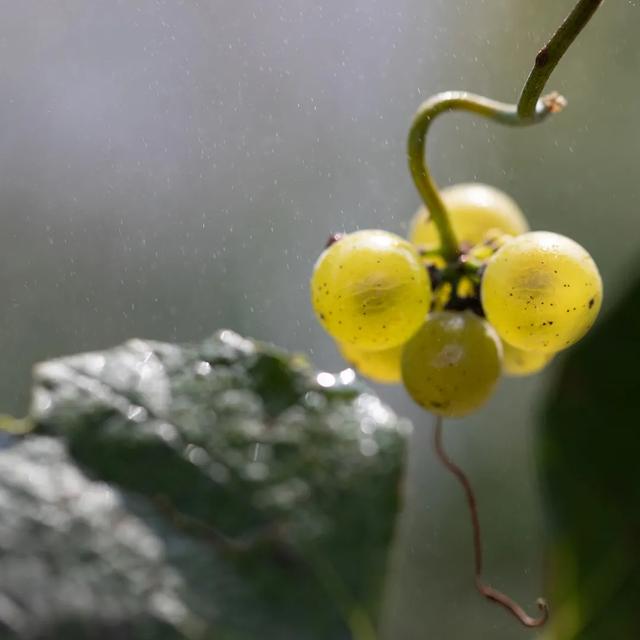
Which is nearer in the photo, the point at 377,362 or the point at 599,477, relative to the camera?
the point at 599,477

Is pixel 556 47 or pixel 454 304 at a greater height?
pixel 556 47

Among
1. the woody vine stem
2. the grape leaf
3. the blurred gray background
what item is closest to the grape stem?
the woody vine stem

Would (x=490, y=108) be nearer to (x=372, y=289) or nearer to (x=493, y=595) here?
(x=372, y=289)

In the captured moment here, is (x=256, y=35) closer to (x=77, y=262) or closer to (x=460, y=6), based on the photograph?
(x=460, y=6)

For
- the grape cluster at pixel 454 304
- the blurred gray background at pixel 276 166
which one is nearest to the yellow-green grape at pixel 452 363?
the grape cluster at pixel 454 304

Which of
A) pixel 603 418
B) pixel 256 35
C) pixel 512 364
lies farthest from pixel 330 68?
pixel 603 418

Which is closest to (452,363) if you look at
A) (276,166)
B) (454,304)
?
(454,304)
